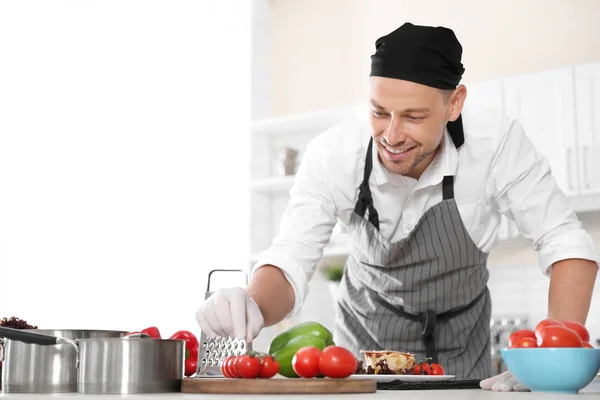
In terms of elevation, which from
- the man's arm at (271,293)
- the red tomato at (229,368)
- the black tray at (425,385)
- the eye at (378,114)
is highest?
the eye at (378,114)

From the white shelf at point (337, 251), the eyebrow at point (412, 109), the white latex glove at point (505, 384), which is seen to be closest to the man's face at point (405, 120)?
the eyebrow at point (412, 109)

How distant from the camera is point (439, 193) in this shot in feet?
7.50

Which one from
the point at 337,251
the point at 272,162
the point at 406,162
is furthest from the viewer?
the point at 272,162

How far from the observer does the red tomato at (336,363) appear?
1.28 metres

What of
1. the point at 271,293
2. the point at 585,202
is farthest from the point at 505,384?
the point at 585,202

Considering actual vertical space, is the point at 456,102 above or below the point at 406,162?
above

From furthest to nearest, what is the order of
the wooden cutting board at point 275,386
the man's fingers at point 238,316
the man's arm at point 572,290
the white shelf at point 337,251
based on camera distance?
the white shelf at point 337,251 < the man's arm at point 572,290 < the man's fingers at point 238,316 < the wooden cutting board at point 275,386

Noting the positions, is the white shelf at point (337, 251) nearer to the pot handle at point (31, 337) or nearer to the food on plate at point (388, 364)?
the food on plate at point (388, 364)

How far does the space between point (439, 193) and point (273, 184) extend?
237 cm

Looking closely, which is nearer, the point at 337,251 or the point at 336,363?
the point at 336,363

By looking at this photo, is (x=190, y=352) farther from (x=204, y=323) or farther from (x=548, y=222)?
(x=548, y=222)

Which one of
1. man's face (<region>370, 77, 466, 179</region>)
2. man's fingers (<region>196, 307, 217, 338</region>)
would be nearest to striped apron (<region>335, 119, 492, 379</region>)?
man's face (<region>370, 77, 466, 179</region>)

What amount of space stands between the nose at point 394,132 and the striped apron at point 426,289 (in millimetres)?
296

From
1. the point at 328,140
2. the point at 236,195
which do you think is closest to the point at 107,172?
the point at 236,195
